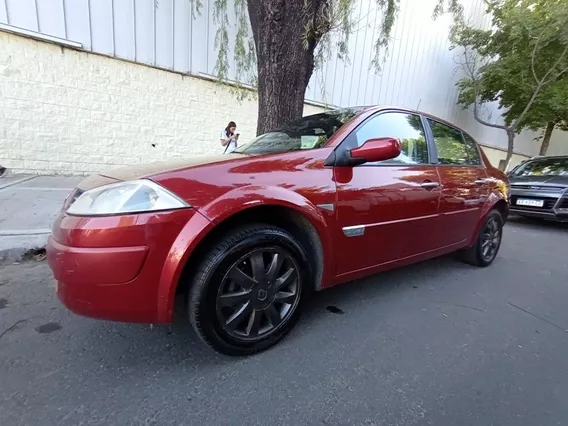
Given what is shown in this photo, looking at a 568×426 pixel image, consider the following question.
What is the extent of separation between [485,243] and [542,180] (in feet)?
13.9

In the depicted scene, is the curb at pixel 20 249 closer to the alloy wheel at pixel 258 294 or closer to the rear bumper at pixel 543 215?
the alloy wheel at pixel 258 294

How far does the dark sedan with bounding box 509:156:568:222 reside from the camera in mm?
6059

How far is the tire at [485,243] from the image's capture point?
Result: 3611 millimetres

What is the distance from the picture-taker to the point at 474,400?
5.48 ft

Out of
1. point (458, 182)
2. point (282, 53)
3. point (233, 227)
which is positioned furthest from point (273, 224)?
point (282, 53)

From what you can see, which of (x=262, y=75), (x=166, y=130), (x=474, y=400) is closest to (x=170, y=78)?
(x=166, y=130)

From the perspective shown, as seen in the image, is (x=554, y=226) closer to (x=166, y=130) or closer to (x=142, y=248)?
(x=142, y=248)

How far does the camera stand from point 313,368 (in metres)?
1.84

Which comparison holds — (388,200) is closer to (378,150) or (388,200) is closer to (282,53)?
(378,150)

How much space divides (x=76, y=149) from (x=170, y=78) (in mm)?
2554

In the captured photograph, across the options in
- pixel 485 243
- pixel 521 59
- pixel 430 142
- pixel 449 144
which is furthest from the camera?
pixel 521 59

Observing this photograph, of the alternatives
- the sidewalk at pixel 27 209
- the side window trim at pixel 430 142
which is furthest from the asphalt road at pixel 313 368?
the side window trim at pixel 430 142

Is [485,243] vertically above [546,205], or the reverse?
[546,205]

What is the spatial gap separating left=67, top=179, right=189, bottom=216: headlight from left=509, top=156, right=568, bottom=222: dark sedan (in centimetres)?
726
